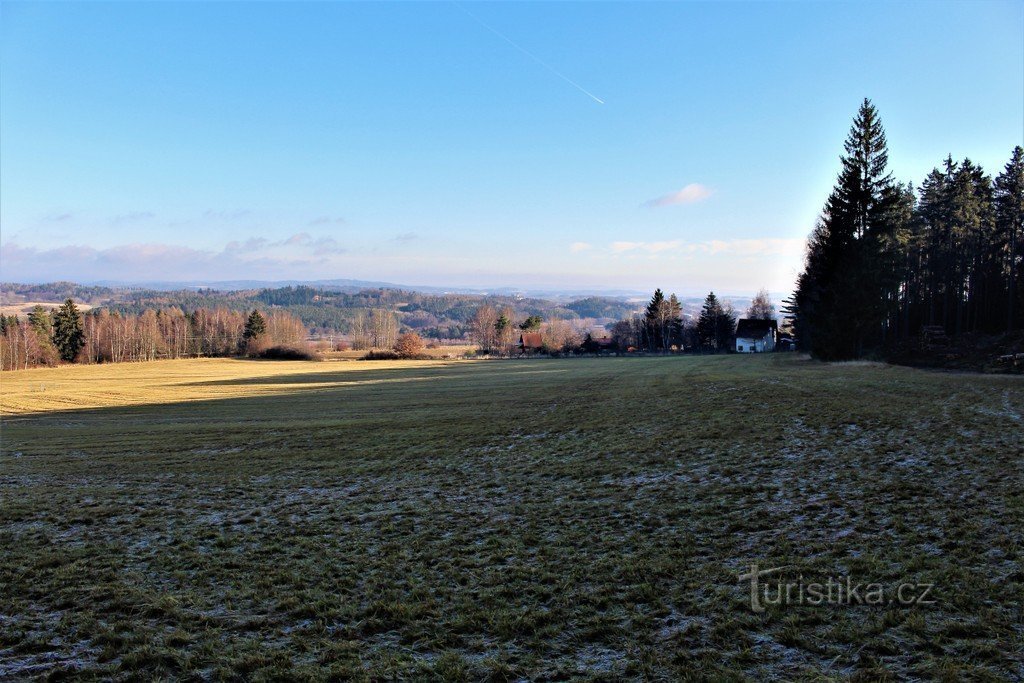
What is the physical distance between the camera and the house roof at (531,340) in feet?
355

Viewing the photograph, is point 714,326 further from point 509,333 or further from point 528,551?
point 528,551

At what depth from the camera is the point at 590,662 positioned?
15.2 ft

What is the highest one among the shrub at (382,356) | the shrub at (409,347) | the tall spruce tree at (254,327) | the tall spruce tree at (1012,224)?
the tall spruce tree at (1012,224)

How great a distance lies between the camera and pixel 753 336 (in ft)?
316

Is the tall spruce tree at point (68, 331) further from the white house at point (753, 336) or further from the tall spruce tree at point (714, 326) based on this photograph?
the white house at point (753, 336)

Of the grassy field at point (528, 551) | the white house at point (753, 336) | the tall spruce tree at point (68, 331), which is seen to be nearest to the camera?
the grassy field at point (528, 551)

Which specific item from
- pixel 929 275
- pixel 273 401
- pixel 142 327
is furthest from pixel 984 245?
pixel 142 327

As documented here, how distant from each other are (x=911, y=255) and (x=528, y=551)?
5994 cm

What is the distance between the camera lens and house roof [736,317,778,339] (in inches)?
3812

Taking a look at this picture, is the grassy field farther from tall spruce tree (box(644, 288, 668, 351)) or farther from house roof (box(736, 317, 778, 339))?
tall spruce tree (box(644, 288, 668, 351))

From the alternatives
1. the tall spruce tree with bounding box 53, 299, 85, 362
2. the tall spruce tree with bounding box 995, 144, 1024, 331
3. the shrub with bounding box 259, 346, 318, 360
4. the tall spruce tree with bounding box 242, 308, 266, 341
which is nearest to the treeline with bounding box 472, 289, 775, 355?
the shrub with bounding box 259, 346, 318, 360

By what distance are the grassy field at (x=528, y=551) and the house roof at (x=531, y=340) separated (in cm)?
9146

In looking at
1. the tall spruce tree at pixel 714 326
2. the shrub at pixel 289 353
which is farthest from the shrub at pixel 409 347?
the tall spruce tree at pixel 714 326

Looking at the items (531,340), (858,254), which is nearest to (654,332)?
(531,340)
